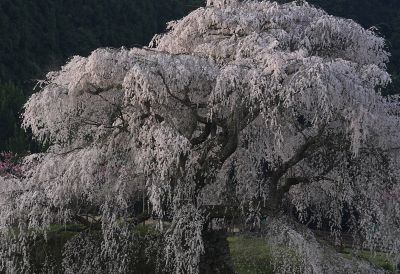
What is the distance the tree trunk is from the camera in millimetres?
7602

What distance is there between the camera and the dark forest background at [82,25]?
3183 cm

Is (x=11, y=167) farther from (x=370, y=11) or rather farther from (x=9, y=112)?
(x=370, y=11)

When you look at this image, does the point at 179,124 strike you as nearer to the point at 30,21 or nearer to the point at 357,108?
the point at 357,108

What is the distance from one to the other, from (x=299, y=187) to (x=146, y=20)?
2766cm

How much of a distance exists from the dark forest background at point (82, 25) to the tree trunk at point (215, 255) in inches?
908

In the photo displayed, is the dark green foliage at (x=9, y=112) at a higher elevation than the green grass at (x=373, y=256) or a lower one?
higher

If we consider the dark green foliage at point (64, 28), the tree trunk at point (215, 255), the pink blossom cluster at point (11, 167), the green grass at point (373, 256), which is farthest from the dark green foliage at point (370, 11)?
the tree trunk at point (215, 255)

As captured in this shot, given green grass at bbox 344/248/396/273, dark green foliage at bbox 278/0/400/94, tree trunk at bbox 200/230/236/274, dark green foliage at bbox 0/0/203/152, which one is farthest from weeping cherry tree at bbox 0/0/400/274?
dark green foliage at bbox 278/0/400/94

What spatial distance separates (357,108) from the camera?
6301 millimetres

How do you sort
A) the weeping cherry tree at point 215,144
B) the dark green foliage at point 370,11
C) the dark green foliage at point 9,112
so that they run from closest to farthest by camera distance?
the weeping cherry tree at point 215,144, the dark green foliage at point 9,112, the dark green foliage at point 370,11

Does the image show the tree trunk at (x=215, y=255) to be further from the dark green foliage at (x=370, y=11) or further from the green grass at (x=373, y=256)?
the dark green foliage at (x=370, y=11)

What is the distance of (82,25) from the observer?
3509 cm

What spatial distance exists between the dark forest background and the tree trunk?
2307 centimetres

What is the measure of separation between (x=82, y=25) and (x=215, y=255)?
29.4 metres
